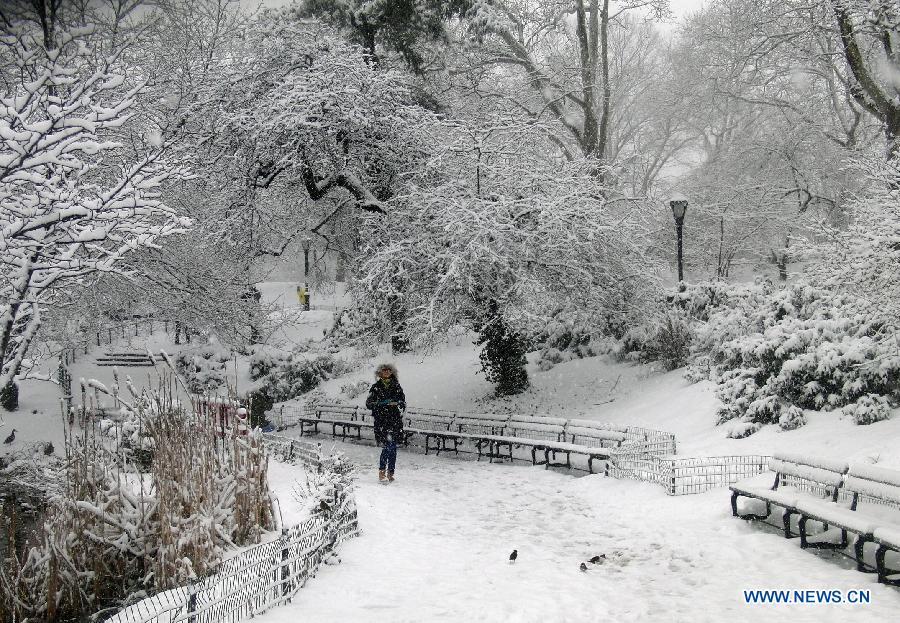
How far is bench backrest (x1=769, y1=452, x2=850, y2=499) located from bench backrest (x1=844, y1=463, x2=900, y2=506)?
0.34ft

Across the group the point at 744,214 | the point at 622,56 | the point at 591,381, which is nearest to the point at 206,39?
the point at 591,381

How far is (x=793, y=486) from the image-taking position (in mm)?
7531

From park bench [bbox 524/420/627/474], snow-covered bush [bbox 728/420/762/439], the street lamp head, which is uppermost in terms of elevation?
the street lamp head

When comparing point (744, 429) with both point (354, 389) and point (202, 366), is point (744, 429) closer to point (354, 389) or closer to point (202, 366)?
point (354, 389)

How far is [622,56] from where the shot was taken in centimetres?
3359

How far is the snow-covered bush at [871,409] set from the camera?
9008 mm

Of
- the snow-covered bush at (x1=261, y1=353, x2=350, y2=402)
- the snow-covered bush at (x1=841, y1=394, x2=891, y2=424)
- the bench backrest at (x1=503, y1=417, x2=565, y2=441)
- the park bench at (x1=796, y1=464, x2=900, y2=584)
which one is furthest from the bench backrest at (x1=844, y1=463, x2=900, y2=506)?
the snow-covered bush at (x1=261, y1=353, x2=350, y2=402)

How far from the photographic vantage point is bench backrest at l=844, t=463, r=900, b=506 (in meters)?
5.71

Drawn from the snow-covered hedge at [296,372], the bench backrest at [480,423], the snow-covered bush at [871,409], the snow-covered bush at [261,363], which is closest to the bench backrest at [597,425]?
the bench backrest at [480,423]

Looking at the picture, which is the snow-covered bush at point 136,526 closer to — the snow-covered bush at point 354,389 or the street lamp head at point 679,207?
the street lamp head at point 679,207

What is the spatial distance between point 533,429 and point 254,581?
837 cm

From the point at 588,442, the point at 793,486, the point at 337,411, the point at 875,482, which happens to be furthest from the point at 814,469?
the point at 337,411

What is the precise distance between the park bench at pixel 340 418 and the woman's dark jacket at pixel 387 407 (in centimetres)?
613

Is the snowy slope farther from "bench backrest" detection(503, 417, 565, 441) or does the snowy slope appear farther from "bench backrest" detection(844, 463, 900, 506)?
"bench backrest" detection(844, 463, 900, 506)
